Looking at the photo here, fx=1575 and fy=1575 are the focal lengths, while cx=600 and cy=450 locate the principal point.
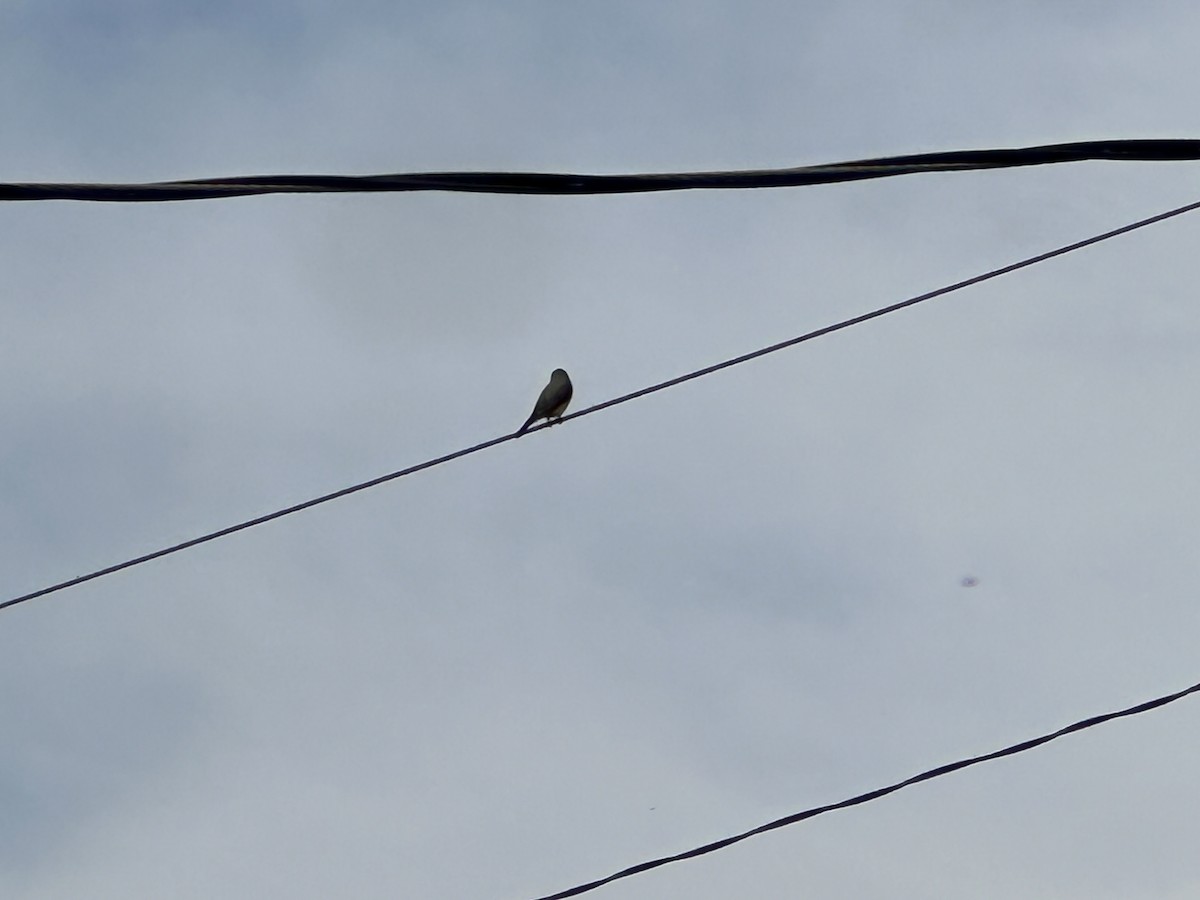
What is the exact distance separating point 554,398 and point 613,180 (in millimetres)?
7162

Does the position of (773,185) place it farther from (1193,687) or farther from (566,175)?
(1193,687)

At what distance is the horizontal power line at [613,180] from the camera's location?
3889 mm

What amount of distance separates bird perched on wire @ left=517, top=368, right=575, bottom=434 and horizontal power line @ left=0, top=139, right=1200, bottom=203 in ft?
22.7

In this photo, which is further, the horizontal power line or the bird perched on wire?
the bird perched on wire

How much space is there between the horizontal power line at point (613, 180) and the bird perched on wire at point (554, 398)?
6932mm

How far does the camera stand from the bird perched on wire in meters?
11.0

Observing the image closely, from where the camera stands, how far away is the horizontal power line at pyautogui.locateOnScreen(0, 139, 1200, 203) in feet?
12.8

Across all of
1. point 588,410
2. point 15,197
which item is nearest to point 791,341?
point 588,410

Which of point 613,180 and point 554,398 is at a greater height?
point 554,398

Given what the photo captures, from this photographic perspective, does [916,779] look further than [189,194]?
Yes

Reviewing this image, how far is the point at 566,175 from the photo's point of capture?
3.98m

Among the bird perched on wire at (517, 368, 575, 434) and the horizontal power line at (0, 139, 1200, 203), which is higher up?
the bird perched on wire at (517, 368, 575, 434)

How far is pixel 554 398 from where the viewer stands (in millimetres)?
11133

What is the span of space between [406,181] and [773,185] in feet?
3.10
